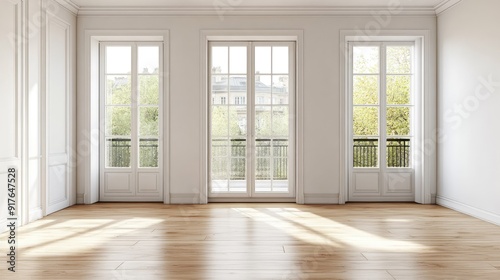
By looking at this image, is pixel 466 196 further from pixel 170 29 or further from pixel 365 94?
pixel 170 29

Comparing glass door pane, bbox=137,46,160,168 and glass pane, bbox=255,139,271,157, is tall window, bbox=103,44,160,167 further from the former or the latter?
glass pane, bbox=255,139,271,157

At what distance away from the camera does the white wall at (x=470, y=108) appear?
15.4ft

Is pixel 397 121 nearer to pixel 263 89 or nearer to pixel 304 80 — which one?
pixel 304 80

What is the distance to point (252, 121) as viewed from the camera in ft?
20.2

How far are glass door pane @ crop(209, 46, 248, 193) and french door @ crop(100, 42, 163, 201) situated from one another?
3.06ft

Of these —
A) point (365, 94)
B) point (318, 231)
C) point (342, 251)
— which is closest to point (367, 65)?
point (365, 94)

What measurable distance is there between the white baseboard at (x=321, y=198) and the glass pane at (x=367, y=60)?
2.04 meters

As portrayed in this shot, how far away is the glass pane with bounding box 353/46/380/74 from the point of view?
621 cm

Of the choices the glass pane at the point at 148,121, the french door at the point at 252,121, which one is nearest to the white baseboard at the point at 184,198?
the french door at the point at 252,121

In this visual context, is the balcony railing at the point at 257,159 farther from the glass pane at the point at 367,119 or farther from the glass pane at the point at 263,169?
the glass pane at the point at 367,119

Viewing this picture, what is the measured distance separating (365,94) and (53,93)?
4.67 meters

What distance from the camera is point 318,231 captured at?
4273 mm

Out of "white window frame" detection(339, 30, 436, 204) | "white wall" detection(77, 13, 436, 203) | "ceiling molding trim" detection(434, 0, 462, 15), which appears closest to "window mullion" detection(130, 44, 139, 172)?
"white wall" detection(77, 13, 436, 203)

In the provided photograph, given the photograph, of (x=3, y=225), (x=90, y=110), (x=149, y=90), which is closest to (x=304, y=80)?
(x=149, y=90)
